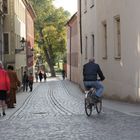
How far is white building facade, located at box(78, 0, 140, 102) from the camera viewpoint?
23.4 metres

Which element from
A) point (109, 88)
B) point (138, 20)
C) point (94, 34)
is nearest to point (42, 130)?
point (138, 20)

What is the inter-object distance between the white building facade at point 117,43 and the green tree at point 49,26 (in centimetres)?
6666

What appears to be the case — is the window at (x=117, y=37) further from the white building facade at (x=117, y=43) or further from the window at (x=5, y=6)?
the window at (x=5, y=6)

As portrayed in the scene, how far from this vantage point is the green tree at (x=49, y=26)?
104375mm

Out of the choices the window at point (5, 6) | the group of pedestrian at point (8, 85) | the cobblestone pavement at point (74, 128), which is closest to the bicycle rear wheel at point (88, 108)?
the cobblestone pavement at point (74, 128)

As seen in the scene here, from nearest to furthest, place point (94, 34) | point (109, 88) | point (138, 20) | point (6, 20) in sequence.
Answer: point (138, 20), point (109, 88), point (94, 34), point (6, 20)

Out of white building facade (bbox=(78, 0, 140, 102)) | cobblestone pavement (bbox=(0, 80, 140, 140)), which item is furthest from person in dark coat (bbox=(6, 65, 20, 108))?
white building facade (bbox=(78, 0, 140, 102))

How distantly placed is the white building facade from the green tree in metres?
66.7

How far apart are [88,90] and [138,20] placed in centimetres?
681

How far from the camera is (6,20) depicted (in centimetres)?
5178

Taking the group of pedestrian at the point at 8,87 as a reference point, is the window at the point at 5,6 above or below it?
above

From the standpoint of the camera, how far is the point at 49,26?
342ft

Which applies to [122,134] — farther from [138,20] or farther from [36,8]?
[36,8]

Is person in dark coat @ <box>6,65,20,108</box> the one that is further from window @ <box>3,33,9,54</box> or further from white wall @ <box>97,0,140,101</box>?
window @ <box>3,33,9,54</box>
